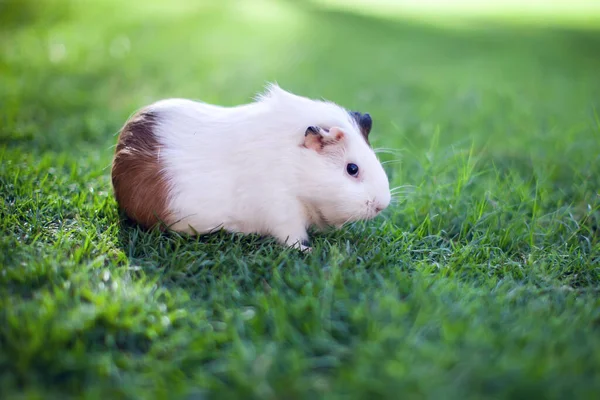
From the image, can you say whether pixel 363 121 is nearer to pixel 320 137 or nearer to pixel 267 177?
pixel 320 137

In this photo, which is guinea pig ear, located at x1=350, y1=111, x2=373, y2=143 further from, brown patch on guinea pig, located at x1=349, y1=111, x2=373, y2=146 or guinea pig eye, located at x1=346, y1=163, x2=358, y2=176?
guinea pig eye, located at x1=346, y1=163, x2=358, y2=176

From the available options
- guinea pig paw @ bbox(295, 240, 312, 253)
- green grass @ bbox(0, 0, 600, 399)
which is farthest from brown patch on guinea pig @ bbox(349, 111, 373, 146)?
guinea pig paw @ bbox(295, 240, 312, 253)

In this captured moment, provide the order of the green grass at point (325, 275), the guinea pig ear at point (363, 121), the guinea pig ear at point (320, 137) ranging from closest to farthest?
the green grass at point (325, 275) < the guinea pig ear at point (320, 137) < the guinea pig ear at point (363, 121)

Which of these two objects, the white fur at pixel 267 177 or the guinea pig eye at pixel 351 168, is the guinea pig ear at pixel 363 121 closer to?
the white fur at pixel 267 177

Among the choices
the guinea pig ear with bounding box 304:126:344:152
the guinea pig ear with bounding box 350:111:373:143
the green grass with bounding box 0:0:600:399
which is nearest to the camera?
the green grass with bounding box 0:0:600:399

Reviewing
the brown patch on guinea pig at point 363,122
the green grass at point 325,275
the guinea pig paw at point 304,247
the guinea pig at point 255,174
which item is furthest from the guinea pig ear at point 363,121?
the guinea pig paw at point 304,247

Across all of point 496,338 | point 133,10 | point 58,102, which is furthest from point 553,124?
point 133,10
